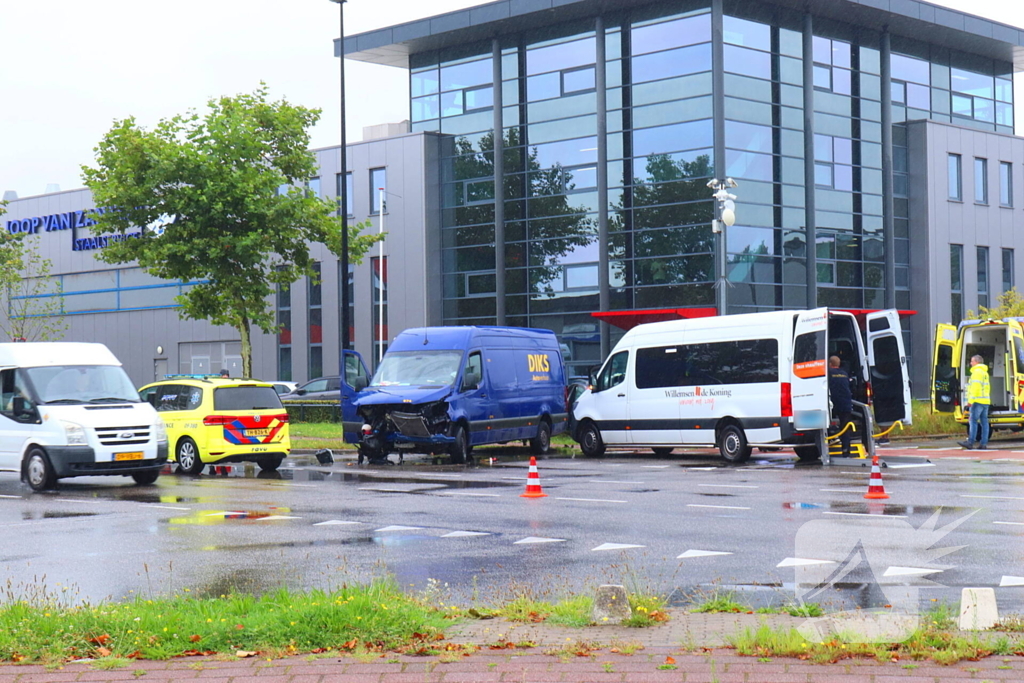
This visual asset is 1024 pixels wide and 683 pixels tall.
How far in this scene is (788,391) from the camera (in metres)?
20.3

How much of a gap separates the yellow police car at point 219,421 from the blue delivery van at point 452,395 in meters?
1.59

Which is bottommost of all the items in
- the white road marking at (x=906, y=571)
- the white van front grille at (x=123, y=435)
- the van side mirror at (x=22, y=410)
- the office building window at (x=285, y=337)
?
the white road marking at (x=906, y=571)

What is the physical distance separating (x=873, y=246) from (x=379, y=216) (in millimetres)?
17536

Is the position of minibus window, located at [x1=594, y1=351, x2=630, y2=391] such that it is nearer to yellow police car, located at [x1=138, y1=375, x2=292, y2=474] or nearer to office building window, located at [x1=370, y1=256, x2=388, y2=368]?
yellow police car, located at [x1=138, y1=375, x2=292, y2=474]

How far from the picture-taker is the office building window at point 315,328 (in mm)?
47281

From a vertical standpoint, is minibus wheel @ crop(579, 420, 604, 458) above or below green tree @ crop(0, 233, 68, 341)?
below

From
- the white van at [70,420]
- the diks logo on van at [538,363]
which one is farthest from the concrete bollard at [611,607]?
the diks logo on van at [538,363]

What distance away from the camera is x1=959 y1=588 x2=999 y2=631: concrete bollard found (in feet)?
21.4

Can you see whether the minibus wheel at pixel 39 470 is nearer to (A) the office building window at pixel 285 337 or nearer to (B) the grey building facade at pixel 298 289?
(B) the grey building facade at pixel 298 289

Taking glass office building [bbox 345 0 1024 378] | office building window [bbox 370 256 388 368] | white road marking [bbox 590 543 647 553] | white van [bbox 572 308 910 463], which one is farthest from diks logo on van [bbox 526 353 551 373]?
office building window [bbox 370 256 388 368]

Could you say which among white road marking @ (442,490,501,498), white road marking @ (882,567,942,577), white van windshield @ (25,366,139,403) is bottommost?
white road marking @ (442,490,501,498)

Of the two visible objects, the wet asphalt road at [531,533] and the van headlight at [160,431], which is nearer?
the wet asphalt road at [531,533]

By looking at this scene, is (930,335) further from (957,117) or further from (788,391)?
(788,391)

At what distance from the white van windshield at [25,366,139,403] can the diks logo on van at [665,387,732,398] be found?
30.8ft
